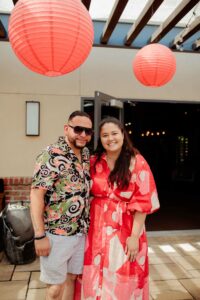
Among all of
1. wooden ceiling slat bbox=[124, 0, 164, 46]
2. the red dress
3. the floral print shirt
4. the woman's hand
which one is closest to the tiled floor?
the red dress

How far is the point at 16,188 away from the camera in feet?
16.8

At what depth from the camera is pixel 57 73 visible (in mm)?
2488

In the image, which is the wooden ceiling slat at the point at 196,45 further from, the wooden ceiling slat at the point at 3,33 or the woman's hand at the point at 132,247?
the woman's hand at the point at 132,247

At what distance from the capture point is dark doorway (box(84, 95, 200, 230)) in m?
8.95

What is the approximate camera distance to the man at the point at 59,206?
2.18 m

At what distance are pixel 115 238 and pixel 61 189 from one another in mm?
562

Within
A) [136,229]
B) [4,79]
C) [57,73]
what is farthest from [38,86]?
[136,229]

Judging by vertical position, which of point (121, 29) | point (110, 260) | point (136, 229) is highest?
point (121, 29)

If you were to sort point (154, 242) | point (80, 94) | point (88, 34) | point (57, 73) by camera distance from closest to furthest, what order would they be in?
point (88, 34) → point (57, 73) → point (154, 242) → point (80, 94)

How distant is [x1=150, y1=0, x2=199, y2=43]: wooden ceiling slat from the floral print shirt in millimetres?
2515

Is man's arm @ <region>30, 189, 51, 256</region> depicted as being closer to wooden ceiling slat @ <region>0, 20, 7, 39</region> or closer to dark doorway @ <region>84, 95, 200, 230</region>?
wooden ceiling slat @ <region>0, 20, 7, 39</region>

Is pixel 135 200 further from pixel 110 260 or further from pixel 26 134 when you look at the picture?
pixel 26 134

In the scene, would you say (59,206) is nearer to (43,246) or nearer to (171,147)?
(43,246)

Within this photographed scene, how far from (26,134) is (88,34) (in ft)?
10.5
